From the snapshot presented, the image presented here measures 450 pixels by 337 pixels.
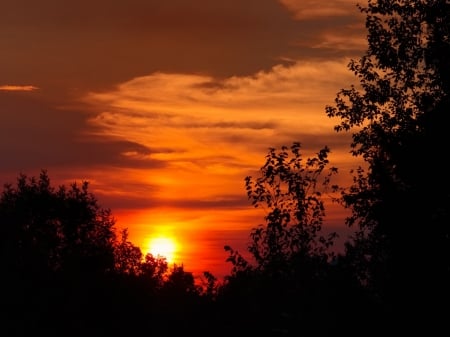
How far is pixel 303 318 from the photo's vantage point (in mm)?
36500

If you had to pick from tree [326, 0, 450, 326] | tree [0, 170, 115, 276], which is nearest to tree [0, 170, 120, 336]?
tree [0, 170, 115, 276]

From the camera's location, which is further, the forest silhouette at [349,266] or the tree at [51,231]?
the tree at [51,231]

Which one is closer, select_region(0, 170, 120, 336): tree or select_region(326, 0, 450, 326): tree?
select_region(326, 0, 450, 326): tree

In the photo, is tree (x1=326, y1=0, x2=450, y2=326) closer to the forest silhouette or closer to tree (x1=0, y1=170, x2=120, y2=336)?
the forest silhouette

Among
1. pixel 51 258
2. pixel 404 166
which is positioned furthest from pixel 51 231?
pixel 404 166

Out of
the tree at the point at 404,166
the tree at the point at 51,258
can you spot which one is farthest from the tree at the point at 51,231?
the tree at the point at 404,166

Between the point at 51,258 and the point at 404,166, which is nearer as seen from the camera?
the point at 404,166

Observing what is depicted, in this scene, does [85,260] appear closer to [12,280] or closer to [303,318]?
[12,280]

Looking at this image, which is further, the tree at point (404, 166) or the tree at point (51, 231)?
the tree at point (51, 231)

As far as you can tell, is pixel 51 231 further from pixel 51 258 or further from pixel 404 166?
pixel 404 166

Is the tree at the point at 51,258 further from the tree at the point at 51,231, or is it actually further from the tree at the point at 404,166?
the tree at the point at 404,166

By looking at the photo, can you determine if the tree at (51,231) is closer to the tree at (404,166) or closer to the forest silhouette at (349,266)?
the forest silhouette at (349,266)

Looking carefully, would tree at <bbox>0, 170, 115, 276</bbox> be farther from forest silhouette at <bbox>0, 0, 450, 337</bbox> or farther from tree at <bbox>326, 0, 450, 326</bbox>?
tree at <bbox>326, 0, 450, 326</bbox>

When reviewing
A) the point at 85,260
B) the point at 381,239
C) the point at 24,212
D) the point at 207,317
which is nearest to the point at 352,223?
the point at 381,239
